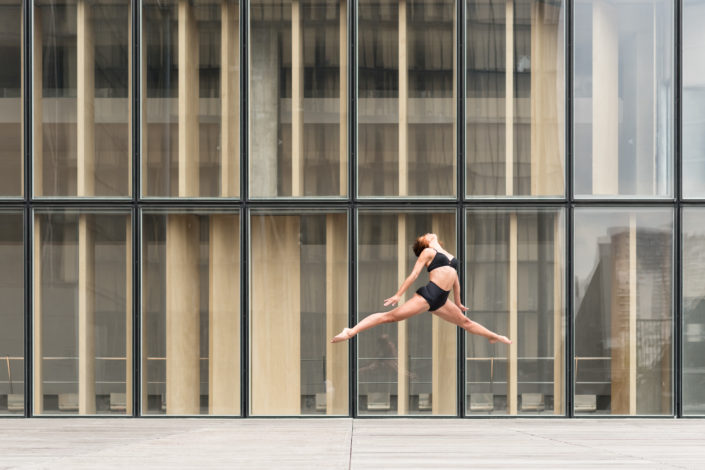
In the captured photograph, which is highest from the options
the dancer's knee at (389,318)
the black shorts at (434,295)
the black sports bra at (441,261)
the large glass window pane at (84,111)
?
the large glass window pane at (84,111)

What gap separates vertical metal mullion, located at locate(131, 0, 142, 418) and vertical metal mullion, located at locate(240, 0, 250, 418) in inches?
59.7

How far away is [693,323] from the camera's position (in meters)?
11.5

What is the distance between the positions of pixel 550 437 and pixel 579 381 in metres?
2.08

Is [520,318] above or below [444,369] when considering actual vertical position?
above

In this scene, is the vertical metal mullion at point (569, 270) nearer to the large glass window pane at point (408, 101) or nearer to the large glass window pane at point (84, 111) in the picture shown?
the large glass window pane at point (408, 101)

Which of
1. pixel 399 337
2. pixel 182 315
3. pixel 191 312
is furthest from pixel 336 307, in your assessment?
pixel 182 315

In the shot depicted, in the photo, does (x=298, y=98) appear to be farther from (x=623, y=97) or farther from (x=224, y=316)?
(x=623, y=97)

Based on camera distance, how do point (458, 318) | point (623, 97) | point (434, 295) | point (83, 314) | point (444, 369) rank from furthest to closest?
point (623, 97)
point (83, 314)
point (444, 369)
point (458, 318)
point (434, 295)

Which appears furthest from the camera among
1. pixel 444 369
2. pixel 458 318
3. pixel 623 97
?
pixel 623 97

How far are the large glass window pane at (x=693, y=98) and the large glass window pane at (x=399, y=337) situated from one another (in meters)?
3.66

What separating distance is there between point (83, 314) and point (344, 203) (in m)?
4.25

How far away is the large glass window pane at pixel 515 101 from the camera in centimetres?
1159

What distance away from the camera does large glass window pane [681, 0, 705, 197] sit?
11.6 meters

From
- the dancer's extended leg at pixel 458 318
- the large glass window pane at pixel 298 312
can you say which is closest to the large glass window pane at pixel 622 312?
the dancer's extended leg at pixel 458 318
